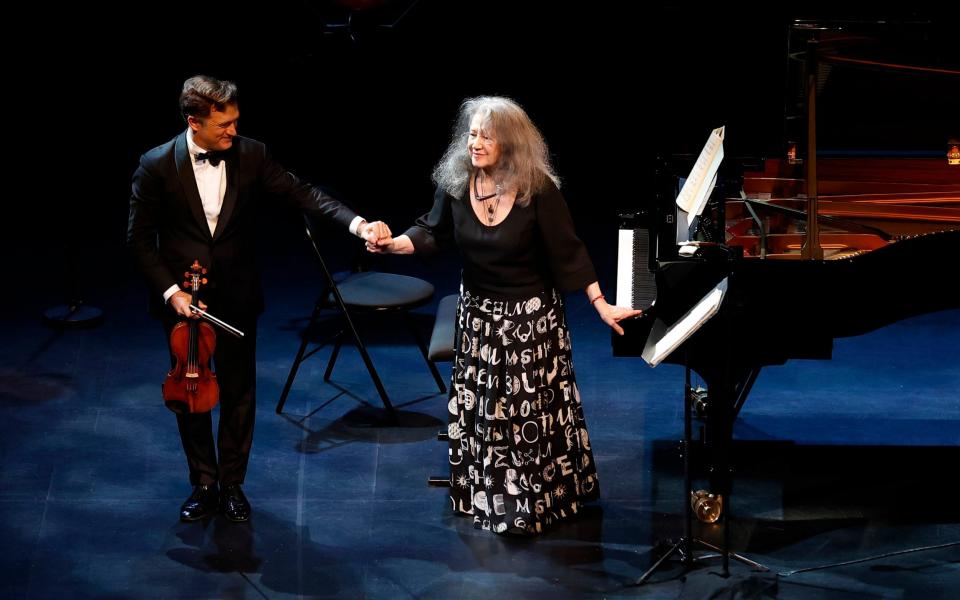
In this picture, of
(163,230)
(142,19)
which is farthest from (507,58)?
(163,230)

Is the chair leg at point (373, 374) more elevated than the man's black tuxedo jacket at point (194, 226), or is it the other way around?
the man's black tuxedo jacket at point (194, 226)

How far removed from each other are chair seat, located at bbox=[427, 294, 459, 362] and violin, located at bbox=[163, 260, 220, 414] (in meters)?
0.92

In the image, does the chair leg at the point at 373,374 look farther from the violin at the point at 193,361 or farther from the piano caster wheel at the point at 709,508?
the piano caster wheel at the point at 709,508

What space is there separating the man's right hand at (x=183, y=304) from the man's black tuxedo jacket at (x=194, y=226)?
60mm

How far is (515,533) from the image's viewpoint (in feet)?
16.1

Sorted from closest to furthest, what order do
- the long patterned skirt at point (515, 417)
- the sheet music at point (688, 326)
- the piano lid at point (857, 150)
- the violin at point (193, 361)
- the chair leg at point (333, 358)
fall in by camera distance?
the sheet music at point (688, 326) < the violin at point (193, 361) < the long patterned skirt at point (515, 417) < the piano lid at point (857, 150) < the chair leg at point (333, 358)

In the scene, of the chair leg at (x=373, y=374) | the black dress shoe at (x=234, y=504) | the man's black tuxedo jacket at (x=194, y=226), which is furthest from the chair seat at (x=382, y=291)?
the black dress shoe at (x=234, y=504)

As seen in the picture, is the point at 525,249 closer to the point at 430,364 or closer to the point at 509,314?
the point at 509,314

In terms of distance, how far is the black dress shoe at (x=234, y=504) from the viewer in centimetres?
500

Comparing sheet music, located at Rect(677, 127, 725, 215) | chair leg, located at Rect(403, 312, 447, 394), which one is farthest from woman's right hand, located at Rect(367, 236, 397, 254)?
chair leg, located at Rect(403, 312, 447, 394)

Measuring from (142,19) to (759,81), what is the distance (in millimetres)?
4032

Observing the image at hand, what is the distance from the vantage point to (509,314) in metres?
4.76

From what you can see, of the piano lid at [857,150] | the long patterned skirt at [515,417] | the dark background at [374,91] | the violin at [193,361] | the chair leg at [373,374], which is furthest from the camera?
the dark background at [374,91]

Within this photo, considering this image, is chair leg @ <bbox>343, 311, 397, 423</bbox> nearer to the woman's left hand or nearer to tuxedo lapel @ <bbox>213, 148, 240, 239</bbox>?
tuxedo lapel @ <bbox>213, 148, 240, 239</bbox>
